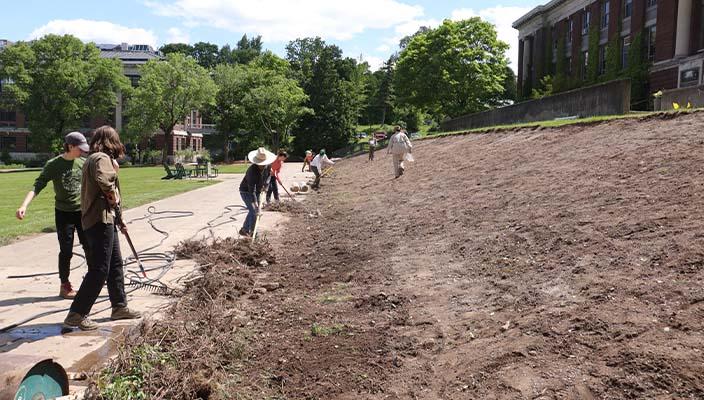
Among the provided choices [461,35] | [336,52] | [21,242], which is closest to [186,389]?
[21,242]

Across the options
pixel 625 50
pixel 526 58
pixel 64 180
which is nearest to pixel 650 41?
pixel 625 50

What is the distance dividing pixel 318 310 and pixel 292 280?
1713 millimetres

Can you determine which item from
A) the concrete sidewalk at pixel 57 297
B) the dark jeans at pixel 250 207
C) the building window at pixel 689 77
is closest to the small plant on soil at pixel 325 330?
the concrete sidewalk at pixel 57 297

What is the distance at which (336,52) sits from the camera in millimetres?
90625

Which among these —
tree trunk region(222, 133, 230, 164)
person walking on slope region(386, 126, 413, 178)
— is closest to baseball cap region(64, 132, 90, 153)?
person walking on slope region(386, 126, 413, 178)

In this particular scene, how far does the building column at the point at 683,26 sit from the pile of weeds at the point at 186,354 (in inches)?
1333

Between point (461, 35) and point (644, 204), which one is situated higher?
point (461, 35)

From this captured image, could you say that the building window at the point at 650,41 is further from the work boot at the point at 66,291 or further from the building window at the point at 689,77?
the work boot at the point at 66,291

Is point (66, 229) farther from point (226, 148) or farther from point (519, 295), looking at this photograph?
point (226, 148)

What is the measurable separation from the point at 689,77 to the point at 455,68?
2396 cm

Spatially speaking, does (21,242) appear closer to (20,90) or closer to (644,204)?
(644,204)

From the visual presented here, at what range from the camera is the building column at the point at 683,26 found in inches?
1287

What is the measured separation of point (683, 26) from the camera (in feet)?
108

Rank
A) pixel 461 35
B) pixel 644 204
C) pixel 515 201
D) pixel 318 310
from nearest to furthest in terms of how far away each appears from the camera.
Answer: pixel 318 310 < pixel 644 204 < pixel 515 201 < pixel 461 35
